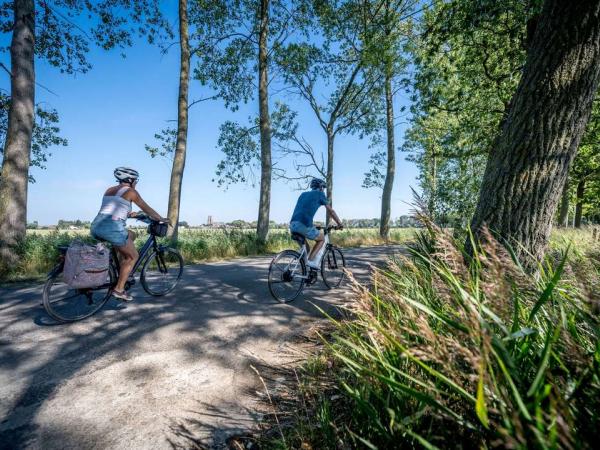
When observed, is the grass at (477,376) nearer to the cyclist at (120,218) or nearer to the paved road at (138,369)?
the paved road at (138,369)

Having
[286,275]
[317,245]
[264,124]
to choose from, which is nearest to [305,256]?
[317,245]

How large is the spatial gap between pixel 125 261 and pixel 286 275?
271 cm

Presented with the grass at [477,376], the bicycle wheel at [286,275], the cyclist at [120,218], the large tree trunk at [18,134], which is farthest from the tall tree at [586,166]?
the large tree trunk at [18,134]

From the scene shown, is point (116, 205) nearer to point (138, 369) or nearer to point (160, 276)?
point (160, 276)

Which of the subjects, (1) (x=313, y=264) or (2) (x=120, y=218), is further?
(1) (x=313, y=264)

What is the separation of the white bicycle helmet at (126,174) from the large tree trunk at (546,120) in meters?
5.13

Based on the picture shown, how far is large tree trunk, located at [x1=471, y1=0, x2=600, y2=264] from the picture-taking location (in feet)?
10.6

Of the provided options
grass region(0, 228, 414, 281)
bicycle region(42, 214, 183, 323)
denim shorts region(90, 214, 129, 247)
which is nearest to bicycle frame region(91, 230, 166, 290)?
bicycle region(42, 214, 183, 323)

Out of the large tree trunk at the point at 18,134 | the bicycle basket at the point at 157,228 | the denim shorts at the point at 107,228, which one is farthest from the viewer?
the large tree trunk at the point at 18,134

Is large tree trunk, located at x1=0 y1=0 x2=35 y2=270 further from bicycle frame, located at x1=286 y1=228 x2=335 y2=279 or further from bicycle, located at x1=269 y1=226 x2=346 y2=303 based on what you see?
bicycle frame, located at x1=286 y1=228 x2=335 y2=279

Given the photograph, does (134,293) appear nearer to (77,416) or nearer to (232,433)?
(77,416)

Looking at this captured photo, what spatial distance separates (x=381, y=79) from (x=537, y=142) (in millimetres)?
19045

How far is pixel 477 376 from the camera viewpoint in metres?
0.94

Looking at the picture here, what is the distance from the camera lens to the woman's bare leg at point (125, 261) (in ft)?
15.8
